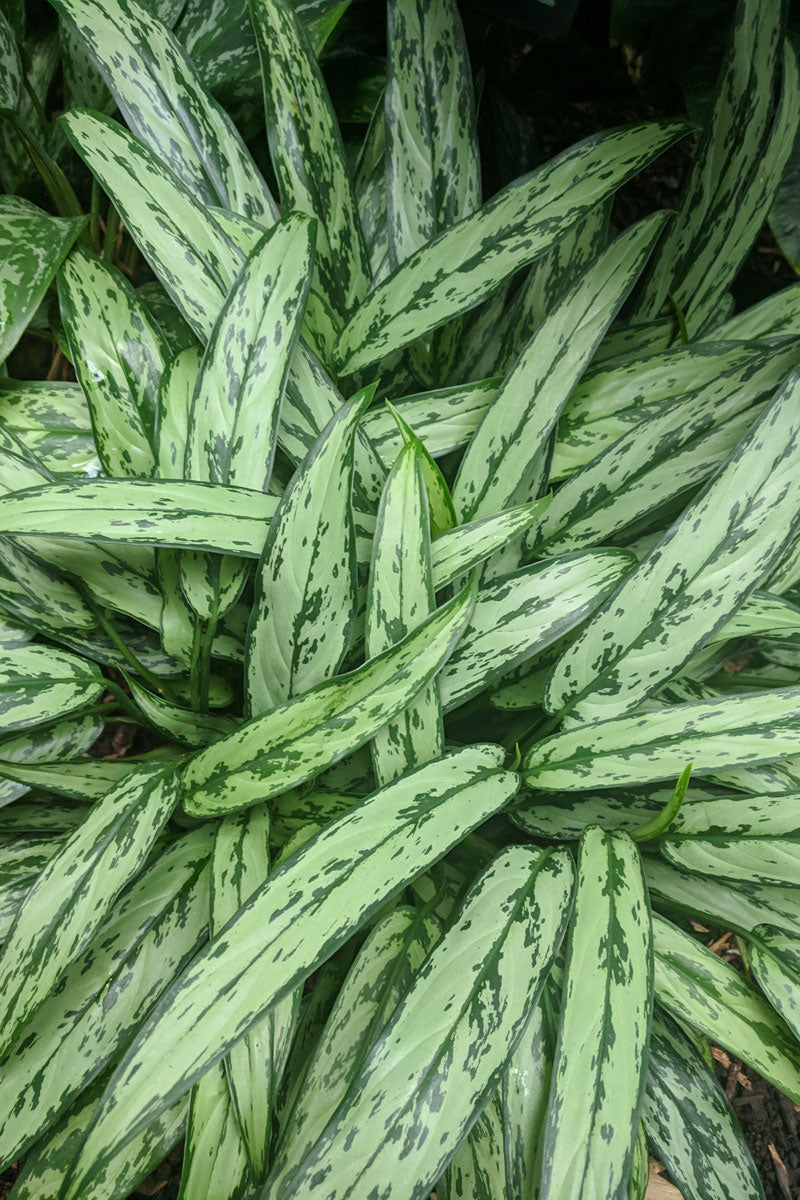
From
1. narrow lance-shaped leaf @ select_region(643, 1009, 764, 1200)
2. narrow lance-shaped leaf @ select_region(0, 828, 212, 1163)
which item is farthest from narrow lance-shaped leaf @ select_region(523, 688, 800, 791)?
narrow lance-shaped leaf @ select_region(0, 828, 212, 1163)

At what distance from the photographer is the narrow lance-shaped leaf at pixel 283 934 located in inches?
19.9

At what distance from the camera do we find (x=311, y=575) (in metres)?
0.63

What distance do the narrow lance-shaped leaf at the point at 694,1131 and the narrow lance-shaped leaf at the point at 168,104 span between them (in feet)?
2.79

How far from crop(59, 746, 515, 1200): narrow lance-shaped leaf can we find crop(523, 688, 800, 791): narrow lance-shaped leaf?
0.09 metres

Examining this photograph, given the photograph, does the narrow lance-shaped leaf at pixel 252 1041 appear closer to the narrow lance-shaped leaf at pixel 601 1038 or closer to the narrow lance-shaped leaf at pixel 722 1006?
the narrow lance-shaped leaf at pixel 601 1038

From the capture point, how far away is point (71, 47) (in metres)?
0.89

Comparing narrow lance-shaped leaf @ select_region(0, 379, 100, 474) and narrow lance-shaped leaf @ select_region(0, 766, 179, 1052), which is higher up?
narrow lance-shaped leaf @ select_region(0, 379, 100, 474)

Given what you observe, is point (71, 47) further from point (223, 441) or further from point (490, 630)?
point (490, 630)

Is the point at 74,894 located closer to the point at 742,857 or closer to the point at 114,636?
the point at 114,636

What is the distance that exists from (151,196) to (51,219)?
0.14 metres

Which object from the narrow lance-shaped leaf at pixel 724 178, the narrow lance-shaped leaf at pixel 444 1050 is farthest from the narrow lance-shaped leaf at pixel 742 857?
the narrow lance-shaped leaf at pixel 724 178

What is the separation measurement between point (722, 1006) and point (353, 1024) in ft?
1.04

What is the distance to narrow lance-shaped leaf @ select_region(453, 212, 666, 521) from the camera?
0.73 meters

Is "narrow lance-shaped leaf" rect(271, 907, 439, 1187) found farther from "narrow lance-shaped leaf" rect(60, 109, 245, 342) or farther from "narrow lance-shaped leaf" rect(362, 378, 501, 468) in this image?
"narrow lance-shaped leaf" rect(60, 109, 245, 342)
